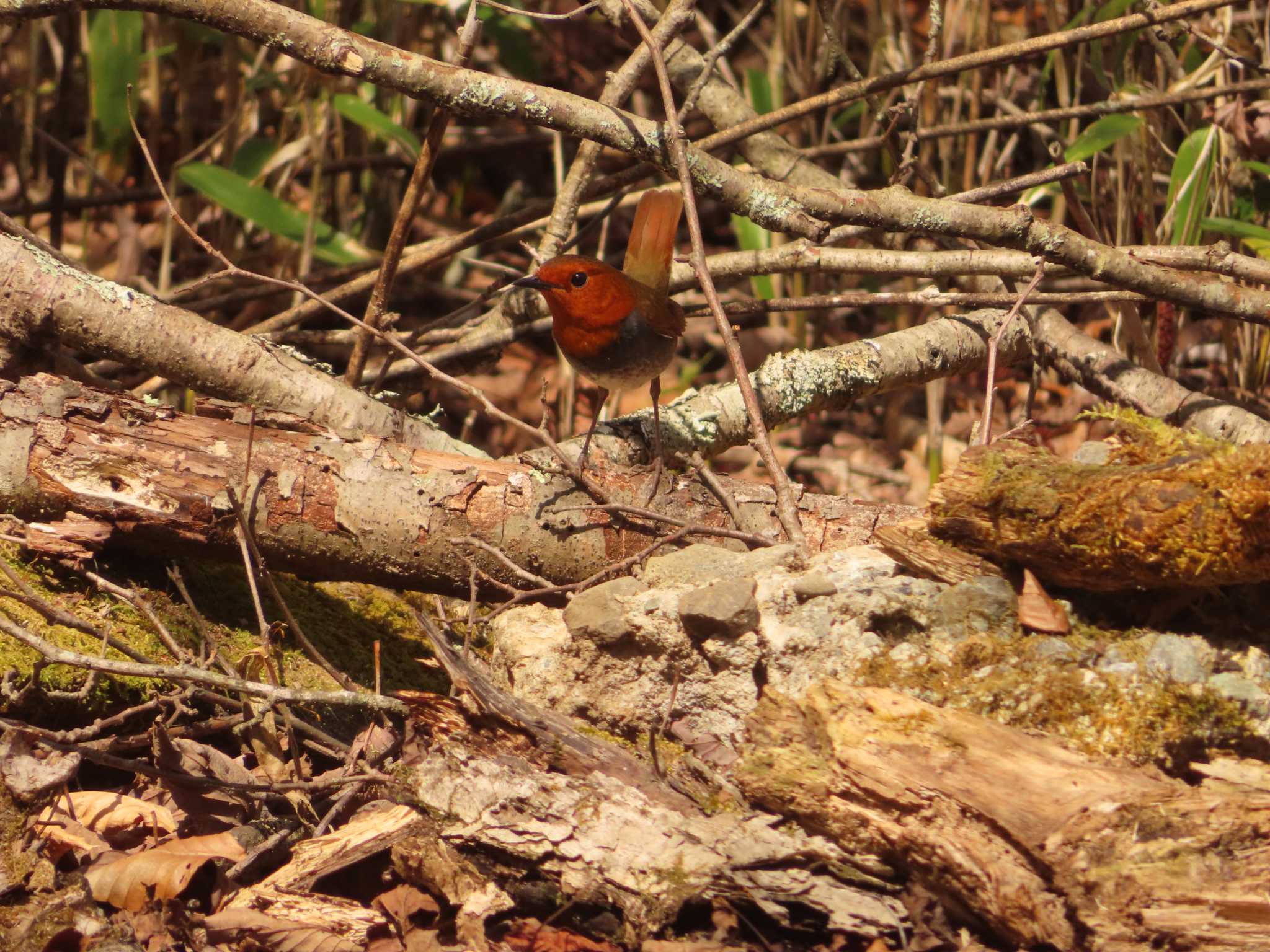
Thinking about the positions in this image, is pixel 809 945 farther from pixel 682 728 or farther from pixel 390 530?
pixel 390 530

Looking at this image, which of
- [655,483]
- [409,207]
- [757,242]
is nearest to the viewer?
[655,483]

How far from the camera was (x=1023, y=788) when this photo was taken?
1850 mm

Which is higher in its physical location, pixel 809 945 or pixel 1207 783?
pixel 1207 783

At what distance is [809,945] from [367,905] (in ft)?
2.88

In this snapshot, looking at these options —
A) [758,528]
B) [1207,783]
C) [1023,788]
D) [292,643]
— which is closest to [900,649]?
[1023,788]

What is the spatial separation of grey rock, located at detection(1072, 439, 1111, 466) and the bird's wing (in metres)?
1.86

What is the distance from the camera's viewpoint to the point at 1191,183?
4.07 metres

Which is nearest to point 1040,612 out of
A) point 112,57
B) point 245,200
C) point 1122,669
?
point 1122,669

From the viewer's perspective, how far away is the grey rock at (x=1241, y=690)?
6.39ft

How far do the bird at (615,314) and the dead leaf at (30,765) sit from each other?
6.35 feet

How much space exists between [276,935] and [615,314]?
2.35 meters

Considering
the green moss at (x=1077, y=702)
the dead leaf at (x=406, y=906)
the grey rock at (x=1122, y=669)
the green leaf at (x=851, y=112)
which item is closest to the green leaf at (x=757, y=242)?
the green leaf at (x=851, y=112)

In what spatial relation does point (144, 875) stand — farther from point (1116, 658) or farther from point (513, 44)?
point (513, 44)

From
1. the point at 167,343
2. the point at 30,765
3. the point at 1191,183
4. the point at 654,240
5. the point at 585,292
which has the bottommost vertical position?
the point at 30,765
